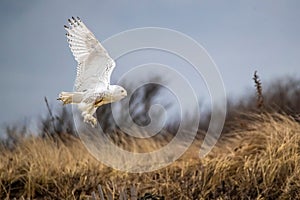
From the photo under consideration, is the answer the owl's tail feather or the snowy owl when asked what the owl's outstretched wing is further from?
the owl's tail feather

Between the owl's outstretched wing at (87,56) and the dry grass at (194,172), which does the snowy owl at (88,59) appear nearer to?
the owl's outstretched wing at (87,56)

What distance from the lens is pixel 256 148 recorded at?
671 cm

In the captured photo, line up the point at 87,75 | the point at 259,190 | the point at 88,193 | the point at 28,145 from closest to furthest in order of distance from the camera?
the point at 87,75 < the point at 259,190 < the point at 88,193 < the point at 28,145

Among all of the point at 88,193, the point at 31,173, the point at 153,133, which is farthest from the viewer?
the point at 153,133

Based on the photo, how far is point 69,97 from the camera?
3.15 metres

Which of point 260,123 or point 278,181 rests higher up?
point 260,123

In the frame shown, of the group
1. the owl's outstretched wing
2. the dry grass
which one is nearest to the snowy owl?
the owl's outstretched wing

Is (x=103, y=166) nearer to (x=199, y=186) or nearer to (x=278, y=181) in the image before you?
(x=199, y=186)

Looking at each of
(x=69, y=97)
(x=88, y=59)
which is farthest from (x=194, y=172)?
(x=69, y=97)

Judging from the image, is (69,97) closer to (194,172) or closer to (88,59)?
(88,59)

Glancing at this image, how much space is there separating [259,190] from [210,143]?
7.96 feet

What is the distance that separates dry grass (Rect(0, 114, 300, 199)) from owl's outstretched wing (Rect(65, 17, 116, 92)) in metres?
2.17

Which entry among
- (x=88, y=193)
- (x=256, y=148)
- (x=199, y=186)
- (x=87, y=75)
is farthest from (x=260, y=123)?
(x=87, y=75)

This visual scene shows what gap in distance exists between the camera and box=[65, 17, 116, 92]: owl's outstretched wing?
11.2 feet
